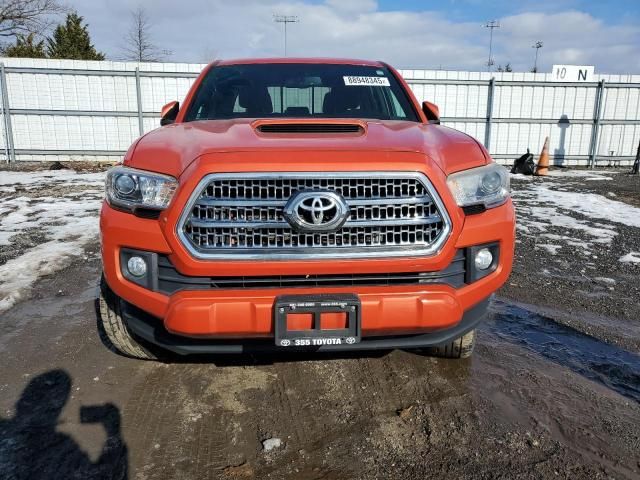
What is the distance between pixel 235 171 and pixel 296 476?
1.34m

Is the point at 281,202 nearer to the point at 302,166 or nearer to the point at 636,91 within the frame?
the point at 302,166

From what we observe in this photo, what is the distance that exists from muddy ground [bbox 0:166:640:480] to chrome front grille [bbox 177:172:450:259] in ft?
2.94

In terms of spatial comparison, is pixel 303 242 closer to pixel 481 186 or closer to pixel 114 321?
pixel 481 186

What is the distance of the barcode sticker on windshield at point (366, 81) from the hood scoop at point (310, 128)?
106 centimetres

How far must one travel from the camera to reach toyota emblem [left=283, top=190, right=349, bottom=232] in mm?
2217

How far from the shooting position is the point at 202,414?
260 centimetres

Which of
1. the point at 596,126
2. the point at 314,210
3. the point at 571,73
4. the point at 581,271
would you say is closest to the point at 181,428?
the point at 314,210

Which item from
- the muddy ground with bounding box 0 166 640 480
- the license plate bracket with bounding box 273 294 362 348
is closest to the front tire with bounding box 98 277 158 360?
the muddy ground with bounding box 0 166 640 480

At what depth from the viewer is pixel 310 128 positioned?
281 centimetres

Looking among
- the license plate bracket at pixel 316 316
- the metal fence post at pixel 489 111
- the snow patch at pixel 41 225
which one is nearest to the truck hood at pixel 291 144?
the license plate bracket at pixel 316 316

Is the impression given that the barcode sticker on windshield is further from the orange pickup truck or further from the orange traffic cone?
the orange traffic cone

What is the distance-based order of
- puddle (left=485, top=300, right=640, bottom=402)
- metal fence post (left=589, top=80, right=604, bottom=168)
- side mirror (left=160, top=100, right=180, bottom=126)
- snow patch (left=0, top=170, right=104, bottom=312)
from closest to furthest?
puddle (left=485, top=300, right=640, bottom=402) < side mirror (left=160, top=100, right=180, bottom=126) < snow patch (left=0, top=170, right=104, bottom=312) < metal fence post (left=589, top=80, right=604, bottom=168)

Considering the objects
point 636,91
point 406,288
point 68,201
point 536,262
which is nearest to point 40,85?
point 68,201

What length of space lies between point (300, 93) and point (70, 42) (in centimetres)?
3202
